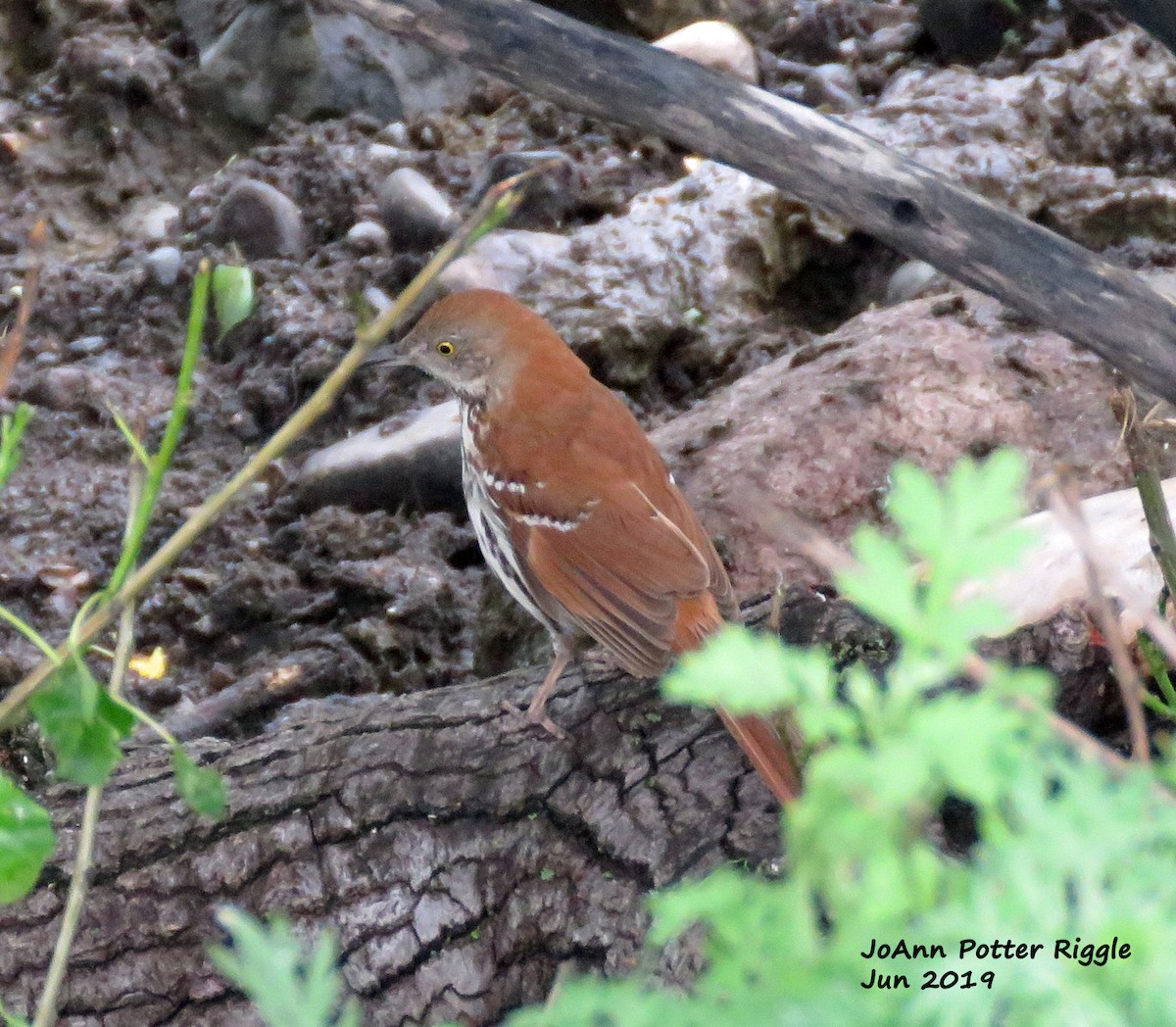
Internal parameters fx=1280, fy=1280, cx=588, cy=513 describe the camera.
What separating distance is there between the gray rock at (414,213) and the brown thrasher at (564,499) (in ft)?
8.13

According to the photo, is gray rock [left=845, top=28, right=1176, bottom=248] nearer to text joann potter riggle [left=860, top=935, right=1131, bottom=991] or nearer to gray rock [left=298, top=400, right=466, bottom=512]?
gray rock [left=298, top=400, right=466, bottom=512]

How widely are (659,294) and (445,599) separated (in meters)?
1.72

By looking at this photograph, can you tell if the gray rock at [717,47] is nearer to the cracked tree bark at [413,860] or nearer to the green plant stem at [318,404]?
the cracked tree bark at [413,860]

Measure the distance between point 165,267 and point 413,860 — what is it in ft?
14.2

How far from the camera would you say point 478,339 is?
346cm

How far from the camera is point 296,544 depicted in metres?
4.93

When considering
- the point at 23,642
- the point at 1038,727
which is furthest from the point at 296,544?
the point at 1038,727

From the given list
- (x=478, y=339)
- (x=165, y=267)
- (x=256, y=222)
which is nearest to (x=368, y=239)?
(x=256, y=222)

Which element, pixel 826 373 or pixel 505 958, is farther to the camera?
pixel 826 373

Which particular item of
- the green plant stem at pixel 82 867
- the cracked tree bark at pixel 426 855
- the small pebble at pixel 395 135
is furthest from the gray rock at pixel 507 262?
the green plant stem at pixel 82 867

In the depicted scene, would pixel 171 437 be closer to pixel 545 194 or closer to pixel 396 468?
pixel 396 468

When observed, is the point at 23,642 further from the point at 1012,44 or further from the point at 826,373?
the point at 1012,44

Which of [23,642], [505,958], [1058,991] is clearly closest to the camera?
[1058,991]

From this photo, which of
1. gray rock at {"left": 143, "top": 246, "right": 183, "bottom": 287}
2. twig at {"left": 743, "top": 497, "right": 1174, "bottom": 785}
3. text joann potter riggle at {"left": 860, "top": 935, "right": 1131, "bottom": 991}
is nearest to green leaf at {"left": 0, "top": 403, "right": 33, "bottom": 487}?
twig at {"left": 743, "top": 497, "right": 1174, "bottom": 785}
